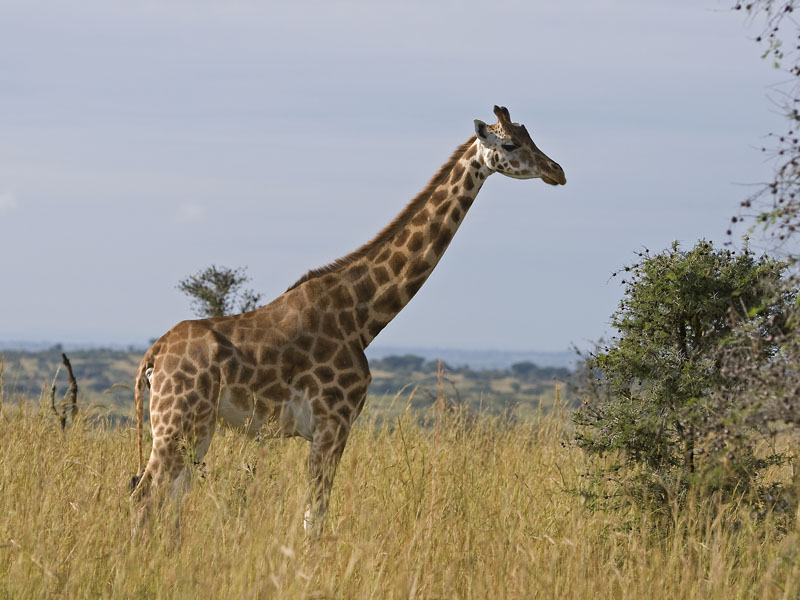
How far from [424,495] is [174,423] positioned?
2.11 m

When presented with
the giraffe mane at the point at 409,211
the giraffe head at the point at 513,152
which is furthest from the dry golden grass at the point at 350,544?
the giraffe head at the point at 513,152

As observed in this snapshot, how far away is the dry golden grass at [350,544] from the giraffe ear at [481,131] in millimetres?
2854

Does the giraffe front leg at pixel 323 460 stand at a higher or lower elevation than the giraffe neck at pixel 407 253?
lower

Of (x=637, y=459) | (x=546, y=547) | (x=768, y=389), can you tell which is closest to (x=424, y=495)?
(x=546, y=547)

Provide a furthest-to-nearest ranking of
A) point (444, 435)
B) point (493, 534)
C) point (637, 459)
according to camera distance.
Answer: point (444, 435), point (637, 459), point (493, 534)

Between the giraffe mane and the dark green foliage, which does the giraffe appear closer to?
the giraffe mane

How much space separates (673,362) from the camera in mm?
7512

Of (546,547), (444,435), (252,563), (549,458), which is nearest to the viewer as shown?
(252,563)

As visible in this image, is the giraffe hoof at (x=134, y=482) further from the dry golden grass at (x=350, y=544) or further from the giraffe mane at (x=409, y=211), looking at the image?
the giraffe mane at (x=409, y=211)

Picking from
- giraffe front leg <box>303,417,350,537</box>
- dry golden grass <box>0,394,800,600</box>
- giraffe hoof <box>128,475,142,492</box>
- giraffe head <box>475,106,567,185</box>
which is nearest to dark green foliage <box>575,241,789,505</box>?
dry golden grass <box>0,394,800,600</box>

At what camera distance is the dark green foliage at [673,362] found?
741 cm

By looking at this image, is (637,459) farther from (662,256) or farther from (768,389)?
(768,389)

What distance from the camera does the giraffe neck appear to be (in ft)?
27.4

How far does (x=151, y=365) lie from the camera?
771 cm
